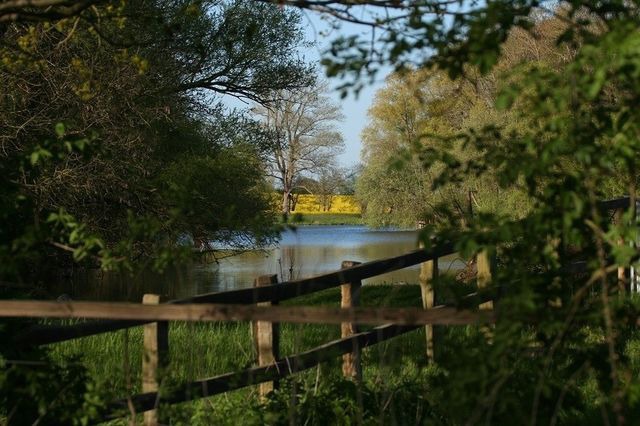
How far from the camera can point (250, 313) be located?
3162mm

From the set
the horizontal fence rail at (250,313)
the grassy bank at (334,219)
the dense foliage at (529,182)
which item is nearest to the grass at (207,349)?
the dense foliage at (529,182)

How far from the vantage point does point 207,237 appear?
19438 mm

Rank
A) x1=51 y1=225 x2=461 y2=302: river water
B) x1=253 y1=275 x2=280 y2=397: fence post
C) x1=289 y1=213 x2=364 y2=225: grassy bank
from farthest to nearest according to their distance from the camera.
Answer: x1=289 y1=213 x2=364 y2=225: grassy bank → x1=51 y1=225 x2=461 y2=302: river water → x1=253 y1=275 x2=280 y2=397: fence post

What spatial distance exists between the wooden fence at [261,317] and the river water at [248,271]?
0.33m

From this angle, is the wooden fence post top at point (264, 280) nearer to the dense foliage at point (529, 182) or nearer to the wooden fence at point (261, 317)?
the wooden fence at point (261, 317)

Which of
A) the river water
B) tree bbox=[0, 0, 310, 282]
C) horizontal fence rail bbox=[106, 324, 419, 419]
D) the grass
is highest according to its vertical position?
tree bbox=[0, 0, 310, 282]

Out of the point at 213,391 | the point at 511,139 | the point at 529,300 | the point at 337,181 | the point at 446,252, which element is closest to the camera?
the point at 529,300

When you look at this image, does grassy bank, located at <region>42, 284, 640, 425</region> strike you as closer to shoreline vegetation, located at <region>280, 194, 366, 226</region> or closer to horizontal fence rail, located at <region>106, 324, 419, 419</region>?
horizontal fence rail, located at <region>106, 324, 419, 419</region>

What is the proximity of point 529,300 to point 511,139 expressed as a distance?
2.27 feet

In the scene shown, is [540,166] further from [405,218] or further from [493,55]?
[405,218]

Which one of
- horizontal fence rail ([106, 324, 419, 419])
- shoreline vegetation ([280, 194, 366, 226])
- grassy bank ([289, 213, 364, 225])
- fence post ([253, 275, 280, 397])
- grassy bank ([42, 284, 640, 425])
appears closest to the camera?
grassy bank ([42, 284, 640, 425])

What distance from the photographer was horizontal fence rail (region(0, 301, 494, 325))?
307cm

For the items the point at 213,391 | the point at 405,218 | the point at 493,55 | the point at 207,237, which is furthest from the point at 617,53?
the point at 405,218

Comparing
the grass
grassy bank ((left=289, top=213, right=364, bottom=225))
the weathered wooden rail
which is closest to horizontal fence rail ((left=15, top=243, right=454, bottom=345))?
the weathered wooden rail
